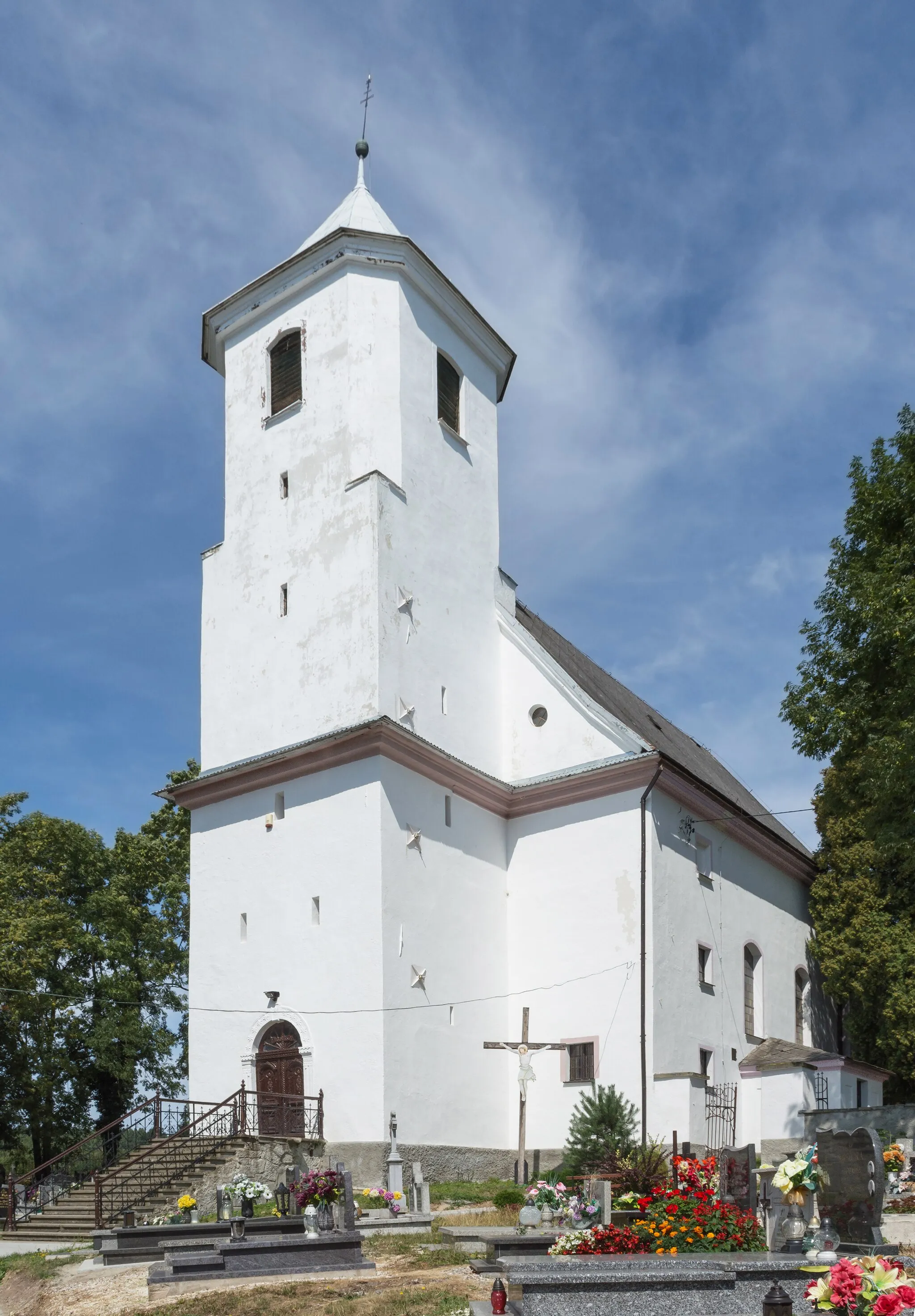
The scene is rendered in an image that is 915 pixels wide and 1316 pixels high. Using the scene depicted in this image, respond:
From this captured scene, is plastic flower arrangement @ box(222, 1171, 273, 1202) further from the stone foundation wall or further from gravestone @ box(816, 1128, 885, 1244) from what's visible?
gravestone @ box(816, 1128, 885, 1244)

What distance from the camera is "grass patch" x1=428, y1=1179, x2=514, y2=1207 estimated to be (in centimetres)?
1988

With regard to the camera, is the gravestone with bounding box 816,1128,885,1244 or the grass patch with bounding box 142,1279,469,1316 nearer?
the gravestone with bounding box 816,1128,885,1244

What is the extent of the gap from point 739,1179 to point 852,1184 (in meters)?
2.20

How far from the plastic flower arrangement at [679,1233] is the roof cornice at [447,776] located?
11946 millimetres

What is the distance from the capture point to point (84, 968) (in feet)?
112

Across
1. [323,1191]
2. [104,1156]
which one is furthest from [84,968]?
[323,1191]

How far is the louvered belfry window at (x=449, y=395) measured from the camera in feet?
89.8

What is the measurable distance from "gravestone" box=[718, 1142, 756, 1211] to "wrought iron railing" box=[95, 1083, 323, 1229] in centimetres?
985

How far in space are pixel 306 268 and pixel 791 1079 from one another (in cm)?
1898

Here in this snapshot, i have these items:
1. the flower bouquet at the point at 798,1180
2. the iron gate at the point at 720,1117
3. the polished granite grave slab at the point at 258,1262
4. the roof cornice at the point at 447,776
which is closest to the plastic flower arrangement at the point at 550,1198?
the polished granite grave slab at the point at 258,1262

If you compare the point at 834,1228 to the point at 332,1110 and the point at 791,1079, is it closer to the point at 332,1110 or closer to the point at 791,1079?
the point at 332,1110

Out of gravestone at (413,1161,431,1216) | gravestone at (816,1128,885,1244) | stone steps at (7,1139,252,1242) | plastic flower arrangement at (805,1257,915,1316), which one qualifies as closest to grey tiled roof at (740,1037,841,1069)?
gravestone at (413,1161,431,1216)

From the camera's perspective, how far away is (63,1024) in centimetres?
3259

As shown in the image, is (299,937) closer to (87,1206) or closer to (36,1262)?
(87,1206)
